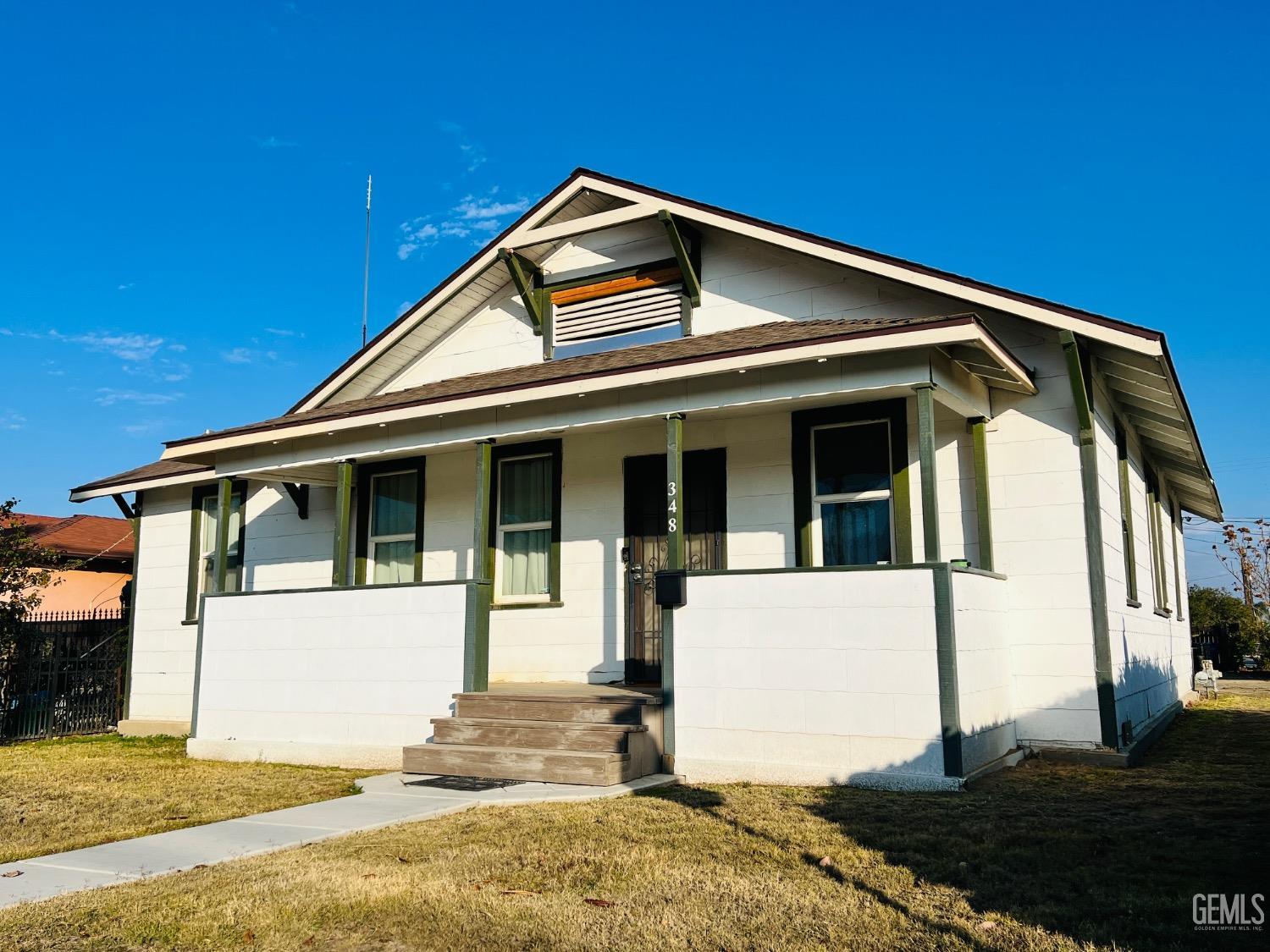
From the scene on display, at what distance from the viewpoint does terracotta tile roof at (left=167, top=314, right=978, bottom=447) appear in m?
8.67

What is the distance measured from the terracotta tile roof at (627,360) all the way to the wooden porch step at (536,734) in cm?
320

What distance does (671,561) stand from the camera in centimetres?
919

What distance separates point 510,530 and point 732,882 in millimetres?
7404

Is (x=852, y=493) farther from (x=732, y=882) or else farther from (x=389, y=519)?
(x=389, y=519)

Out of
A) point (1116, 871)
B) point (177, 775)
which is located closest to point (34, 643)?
point (177, 775)

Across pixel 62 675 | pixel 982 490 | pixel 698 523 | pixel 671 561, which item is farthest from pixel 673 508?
pixel 62 675

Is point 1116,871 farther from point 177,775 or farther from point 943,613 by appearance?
point 177,775

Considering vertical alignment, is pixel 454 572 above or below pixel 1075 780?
above

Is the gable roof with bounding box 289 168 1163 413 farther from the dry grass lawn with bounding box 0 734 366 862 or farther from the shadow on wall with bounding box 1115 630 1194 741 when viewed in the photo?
the dry grass lawn with bounding box 0 734 366 862

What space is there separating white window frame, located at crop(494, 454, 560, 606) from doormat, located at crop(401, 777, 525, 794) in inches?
122

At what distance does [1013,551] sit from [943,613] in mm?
2090

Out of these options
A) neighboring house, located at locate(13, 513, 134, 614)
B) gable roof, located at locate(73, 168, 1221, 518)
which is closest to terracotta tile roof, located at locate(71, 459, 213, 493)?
gable roof, located at locate(73, 168, 1221, 518)

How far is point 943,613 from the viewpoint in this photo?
307 inches

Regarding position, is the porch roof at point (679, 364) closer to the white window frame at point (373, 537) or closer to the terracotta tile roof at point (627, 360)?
the terracotta tile roof at point (627, 360)
